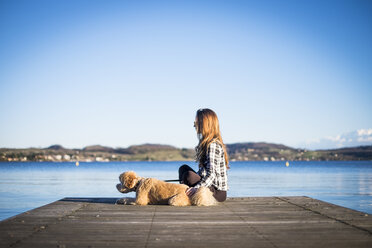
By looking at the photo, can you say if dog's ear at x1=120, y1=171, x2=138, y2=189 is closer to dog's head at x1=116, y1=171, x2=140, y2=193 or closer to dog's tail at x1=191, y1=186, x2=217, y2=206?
dog's head at x1=116, y1=171, x2=140, y2=193

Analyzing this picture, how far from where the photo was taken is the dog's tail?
274 inches

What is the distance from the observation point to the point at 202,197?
Answer: 694cm

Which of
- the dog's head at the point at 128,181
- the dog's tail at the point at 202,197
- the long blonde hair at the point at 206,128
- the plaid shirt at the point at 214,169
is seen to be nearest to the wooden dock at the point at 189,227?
the dog's tail at the point at 202,197

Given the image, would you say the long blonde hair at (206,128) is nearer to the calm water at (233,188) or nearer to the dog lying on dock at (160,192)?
the dog lying on dock at (160,192)

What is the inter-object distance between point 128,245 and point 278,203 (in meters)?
4.52

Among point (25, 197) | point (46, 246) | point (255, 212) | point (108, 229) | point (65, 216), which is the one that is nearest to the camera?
point (46, 246)

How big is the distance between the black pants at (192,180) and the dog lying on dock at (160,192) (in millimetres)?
158

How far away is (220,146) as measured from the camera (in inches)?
281

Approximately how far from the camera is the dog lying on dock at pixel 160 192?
23.0 ft

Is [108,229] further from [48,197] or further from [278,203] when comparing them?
[48,197]

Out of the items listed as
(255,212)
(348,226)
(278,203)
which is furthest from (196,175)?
(348,226)

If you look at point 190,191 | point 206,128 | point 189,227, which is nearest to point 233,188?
point 190,191

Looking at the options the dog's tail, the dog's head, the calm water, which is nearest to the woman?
the dog's tail

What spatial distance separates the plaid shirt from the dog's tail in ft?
0.42
